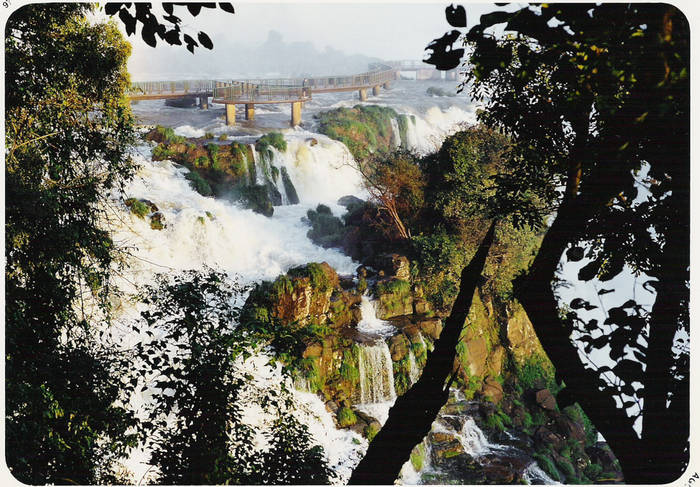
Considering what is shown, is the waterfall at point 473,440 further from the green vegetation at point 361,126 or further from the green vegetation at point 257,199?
the green vegetation at point 361,126

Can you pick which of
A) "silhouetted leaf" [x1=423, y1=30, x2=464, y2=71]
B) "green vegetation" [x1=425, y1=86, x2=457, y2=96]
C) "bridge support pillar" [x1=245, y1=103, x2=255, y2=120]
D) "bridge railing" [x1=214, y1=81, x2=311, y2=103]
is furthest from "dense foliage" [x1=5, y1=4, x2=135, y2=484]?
"green vegetation" [x1=425, y1=86, x2=457, y2=96]

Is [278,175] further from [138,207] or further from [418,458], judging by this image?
[418,458]

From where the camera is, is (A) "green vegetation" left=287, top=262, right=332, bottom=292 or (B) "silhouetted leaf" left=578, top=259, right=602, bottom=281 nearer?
(B) "silhouetted leaf" left=578, top=259, right=602, bottom=281

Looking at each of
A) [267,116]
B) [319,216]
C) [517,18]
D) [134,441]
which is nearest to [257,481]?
[134,441]

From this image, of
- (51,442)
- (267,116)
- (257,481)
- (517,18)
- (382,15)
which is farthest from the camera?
(267,116)

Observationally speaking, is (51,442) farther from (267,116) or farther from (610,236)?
(267,116)

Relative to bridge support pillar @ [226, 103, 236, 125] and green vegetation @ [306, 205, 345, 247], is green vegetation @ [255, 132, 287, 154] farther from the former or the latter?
green vegetation @ [306, 205, 345, 247]
